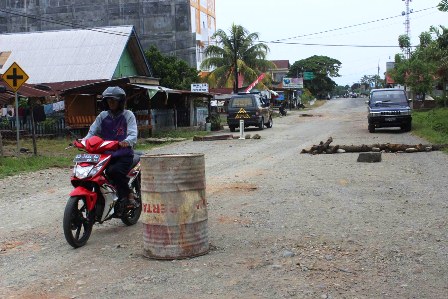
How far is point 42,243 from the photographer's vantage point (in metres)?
6.10

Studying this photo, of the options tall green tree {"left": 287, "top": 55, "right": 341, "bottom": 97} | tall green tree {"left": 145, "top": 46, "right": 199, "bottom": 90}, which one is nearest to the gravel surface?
tall green tree {"left": 145, "top": 46, "right": 199, "bottom": 90}

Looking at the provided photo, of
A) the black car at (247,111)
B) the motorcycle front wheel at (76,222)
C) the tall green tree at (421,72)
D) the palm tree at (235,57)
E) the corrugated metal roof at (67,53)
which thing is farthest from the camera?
the palm tree at (235,57)

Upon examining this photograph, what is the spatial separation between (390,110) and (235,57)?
2502 cm

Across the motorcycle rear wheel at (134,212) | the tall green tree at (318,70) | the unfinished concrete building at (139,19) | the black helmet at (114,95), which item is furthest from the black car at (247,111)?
the tall green tree at (318,70)

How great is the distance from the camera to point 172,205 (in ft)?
16.7

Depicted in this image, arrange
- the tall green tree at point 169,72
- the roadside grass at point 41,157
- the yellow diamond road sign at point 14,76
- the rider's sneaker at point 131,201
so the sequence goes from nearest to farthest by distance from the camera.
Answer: the rider's sneaker at point 131,201 < the roadside grass at point 41,157 < the yellow diamond road sign at point 14,76 < the tall green tree at point 169,72

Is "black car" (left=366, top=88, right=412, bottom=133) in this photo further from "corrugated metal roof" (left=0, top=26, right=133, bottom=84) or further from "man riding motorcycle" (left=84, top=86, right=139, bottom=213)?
"man riding motorcycle" (left=84, top=86, right=139, bottom=213)

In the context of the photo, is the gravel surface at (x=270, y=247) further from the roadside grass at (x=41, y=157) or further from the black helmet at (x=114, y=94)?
the roadside grass at (x=41, y=157)

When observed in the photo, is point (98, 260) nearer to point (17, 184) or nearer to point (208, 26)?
point (17, 184)

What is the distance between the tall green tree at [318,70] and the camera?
102500 millimetres

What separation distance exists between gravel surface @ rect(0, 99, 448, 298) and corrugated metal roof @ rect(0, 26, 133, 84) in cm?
2220

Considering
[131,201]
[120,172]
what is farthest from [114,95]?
[131,201]

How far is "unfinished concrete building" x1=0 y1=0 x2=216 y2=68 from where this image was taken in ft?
169

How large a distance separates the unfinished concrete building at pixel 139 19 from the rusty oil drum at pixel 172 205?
47355mm
